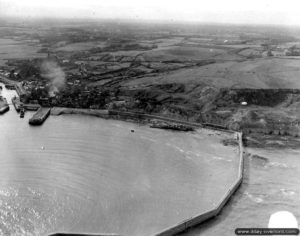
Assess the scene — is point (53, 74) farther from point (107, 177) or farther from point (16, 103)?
point (107, 177)

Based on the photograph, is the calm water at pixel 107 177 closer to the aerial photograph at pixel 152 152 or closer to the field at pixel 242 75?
the aerial photograph at pixel 152 152

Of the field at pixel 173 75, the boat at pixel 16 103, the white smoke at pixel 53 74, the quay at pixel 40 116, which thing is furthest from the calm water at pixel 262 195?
the white smoke at pixel 53 74

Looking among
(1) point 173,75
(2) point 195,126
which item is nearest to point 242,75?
(1) point 173,75

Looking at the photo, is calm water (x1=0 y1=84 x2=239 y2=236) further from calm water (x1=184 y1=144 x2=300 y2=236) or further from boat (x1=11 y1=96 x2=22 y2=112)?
boat (x1=11 y1=96 x2=22 y2=112)

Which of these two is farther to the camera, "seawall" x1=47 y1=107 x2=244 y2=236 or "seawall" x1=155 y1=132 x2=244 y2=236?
"seawall" x1=47 y1=107 x2=244 y2=236

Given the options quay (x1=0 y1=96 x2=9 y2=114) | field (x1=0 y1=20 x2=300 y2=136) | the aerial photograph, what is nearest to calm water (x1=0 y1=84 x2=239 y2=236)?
the aerial photograph

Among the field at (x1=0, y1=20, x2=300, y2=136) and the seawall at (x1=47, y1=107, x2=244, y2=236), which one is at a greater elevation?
the field at (x1=0, y1=20, x2=300, y2=136)

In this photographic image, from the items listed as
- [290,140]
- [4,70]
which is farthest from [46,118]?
[4,70]
